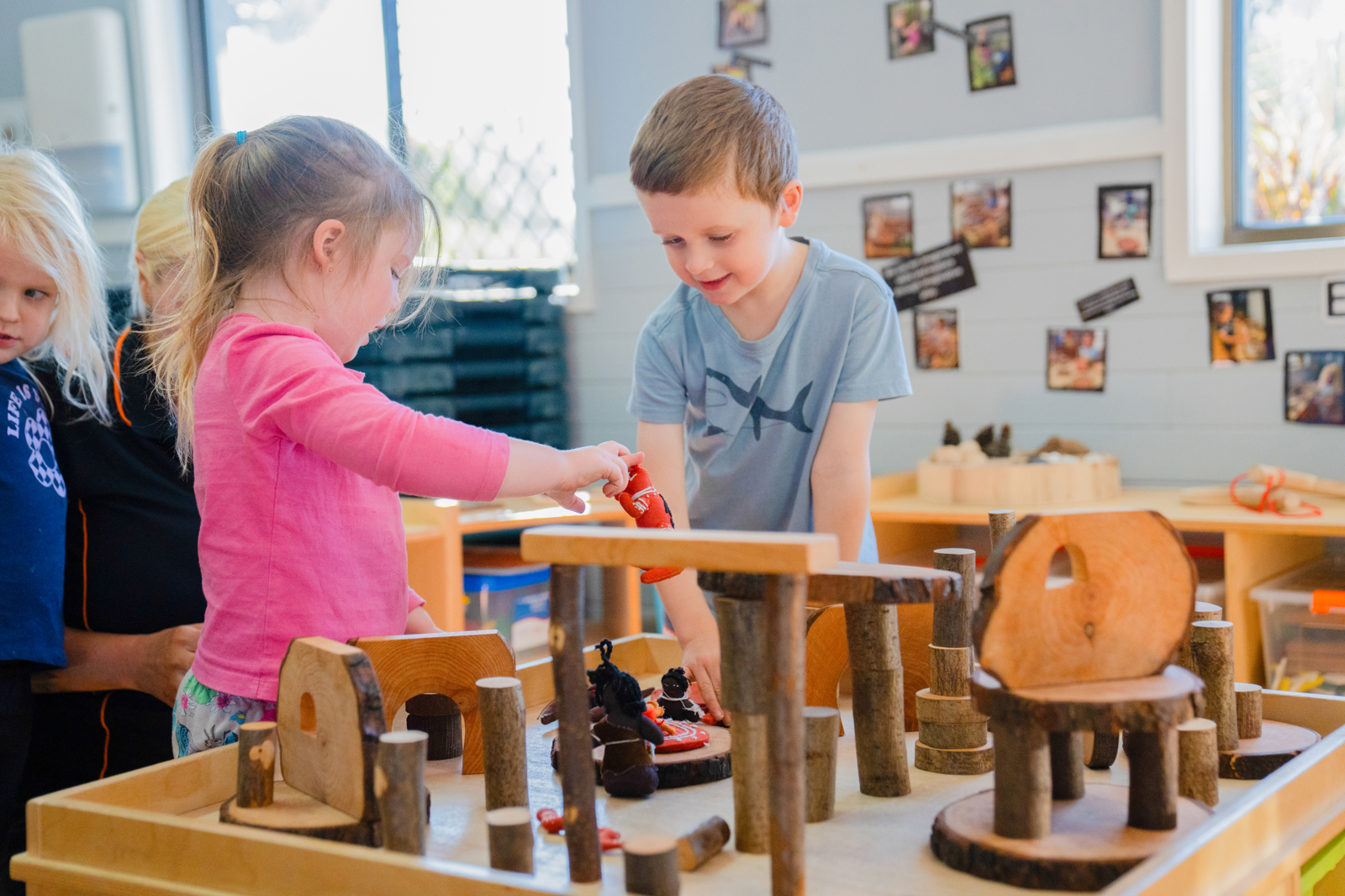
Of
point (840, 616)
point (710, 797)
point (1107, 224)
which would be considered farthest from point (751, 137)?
point (1107, 224)

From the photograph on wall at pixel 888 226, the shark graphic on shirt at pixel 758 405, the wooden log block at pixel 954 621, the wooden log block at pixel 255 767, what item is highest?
the photograph on wall at pixel 888 226

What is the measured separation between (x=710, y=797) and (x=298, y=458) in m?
0.36

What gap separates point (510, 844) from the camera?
0.58m

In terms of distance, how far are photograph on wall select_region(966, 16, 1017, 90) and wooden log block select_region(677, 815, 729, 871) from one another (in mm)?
2063

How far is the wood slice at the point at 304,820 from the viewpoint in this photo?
0.62 m

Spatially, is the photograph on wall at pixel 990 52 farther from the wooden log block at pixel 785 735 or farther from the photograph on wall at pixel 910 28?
the wooden log block at pixel 785 735

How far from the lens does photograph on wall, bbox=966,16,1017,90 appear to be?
2.35m

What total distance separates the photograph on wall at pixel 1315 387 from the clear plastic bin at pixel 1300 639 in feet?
1.34

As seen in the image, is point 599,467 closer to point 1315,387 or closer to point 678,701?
point 678,701

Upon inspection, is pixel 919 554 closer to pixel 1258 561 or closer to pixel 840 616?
pixel 1258 561

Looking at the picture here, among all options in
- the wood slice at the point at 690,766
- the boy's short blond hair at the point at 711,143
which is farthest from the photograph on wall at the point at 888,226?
the wood slice at the point at 690,766

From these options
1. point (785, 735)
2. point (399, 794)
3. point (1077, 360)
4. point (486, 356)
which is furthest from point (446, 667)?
point (486, 356)

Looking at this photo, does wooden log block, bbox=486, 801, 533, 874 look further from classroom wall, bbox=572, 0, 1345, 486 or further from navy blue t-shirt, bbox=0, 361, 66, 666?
classroom wall, bbox=572, 0, 1345, 486

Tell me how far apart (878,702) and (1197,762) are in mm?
183
